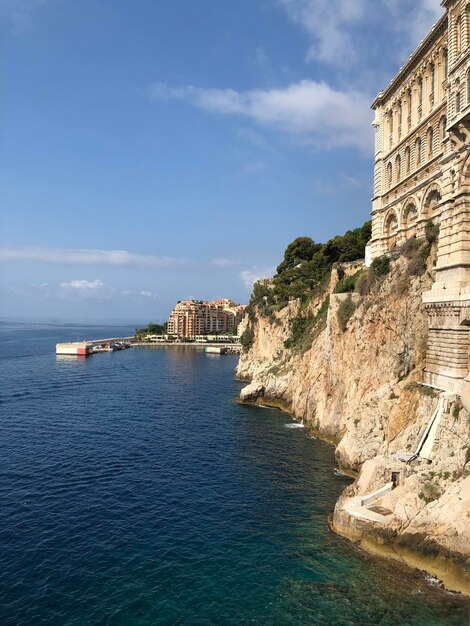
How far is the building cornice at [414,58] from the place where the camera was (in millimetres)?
33875

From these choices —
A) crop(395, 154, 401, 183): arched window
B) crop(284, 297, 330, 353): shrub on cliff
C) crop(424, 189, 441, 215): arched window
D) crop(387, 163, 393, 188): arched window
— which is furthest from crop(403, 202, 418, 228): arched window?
crop(284, 297, 330, 353): shrub on cliff

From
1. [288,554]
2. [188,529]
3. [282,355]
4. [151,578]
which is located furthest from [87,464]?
[282,355]

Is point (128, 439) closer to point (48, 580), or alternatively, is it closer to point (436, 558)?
point (48, 580)

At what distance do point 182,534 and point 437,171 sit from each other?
30.0m

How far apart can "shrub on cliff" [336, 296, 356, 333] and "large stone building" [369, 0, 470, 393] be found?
21.7 feet

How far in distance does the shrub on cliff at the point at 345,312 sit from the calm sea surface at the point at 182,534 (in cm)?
1053

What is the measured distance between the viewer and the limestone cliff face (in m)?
20.9

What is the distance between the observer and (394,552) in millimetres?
20609

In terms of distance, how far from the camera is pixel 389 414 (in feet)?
98.5

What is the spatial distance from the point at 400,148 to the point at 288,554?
3518 cm

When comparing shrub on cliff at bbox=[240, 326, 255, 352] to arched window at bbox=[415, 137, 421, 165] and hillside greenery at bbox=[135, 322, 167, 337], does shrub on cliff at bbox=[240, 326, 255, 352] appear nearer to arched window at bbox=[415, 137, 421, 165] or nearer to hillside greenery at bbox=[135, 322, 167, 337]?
arched window at bbox=[415, 137, 421, 165]

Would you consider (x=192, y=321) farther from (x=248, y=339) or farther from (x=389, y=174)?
(x=389, y=174)

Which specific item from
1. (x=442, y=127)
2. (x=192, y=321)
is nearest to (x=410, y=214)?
(x=442, y=127)

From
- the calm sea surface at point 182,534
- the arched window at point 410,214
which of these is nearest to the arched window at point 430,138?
the arched window at point 410,214
